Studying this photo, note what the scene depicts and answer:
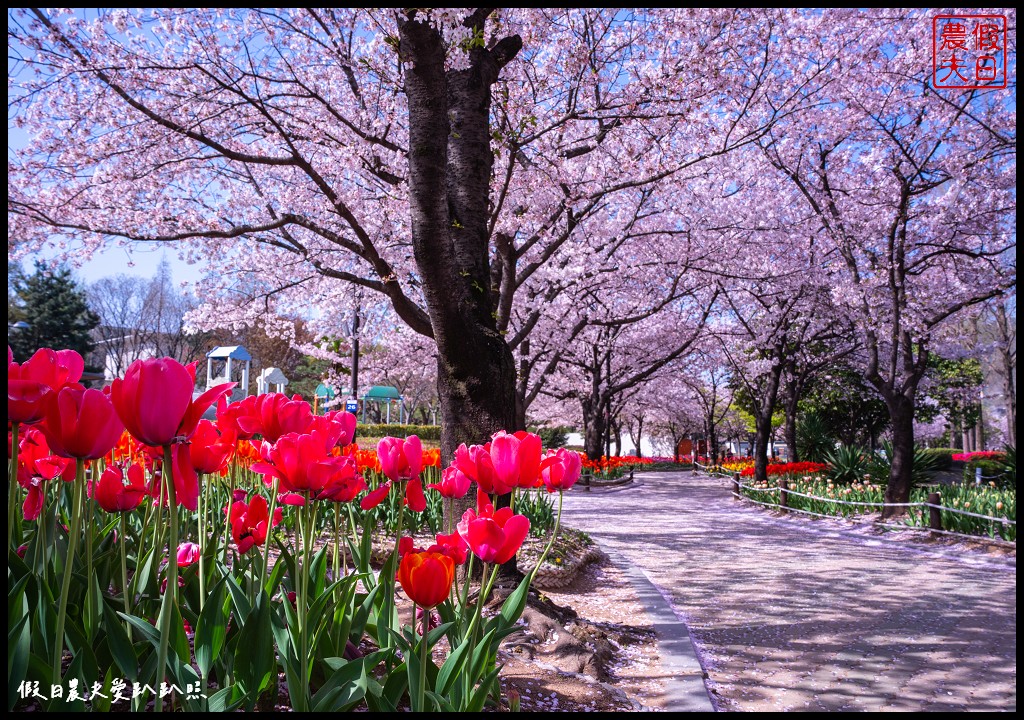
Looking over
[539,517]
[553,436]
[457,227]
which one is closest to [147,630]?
[457,227]

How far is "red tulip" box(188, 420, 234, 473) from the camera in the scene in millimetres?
1765

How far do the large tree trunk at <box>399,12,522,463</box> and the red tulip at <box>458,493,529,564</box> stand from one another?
272 centimetres

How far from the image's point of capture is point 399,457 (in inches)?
78.7

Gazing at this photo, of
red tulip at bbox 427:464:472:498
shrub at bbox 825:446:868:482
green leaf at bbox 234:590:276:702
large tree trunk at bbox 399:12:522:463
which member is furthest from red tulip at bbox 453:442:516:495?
shrub at bbox 825:446:868:482

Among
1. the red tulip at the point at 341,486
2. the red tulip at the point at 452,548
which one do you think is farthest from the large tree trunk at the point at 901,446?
the red tulip at the point at 341,486

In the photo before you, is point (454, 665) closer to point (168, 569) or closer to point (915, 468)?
point (168, 569)

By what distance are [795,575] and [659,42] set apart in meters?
5.93

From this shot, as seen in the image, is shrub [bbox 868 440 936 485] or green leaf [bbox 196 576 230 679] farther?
shrub [bbox 868 440 936 485]

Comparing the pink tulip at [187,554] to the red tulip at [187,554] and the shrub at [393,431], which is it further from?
the shrub at [393,431]

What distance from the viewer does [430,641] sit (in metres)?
1.65

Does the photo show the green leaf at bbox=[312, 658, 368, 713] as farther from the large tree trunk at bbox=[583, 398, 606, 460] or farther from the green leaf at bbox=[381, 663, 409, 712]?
the large tree trunk at bbox=[583, 398, 606, 460]

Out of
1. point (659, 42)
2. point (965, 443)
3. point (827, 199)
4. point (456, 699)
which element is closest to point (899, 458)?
point (827, 199)

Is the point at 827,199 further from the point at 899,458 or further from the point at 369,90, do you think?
the point at 369,90

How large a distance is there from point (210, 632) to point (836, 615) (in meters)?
4.90
